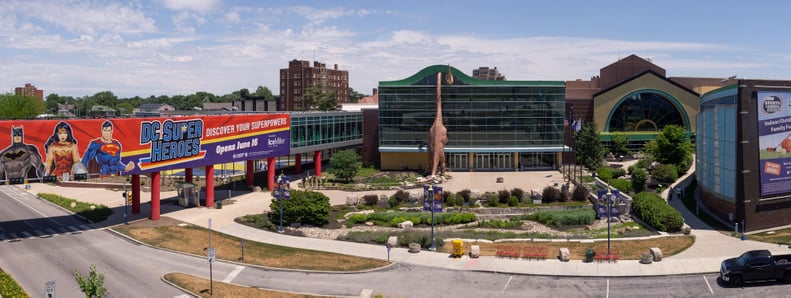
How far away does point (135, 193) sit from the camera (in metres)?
51.0

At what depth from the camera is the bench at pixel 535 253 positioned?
3891 cm

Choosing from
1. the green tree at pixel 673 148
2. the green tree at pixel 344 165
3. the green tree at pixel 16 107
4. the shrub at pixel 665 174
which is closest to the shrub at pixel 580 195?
the shrub at pixel 665 174

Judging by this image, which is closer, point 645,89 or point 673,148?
point 673,148

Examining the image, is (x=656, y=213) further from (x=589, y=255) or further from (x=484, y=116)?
(x=484, y=116)

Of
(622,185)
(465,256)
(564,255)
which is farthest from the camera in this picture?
(622,185)

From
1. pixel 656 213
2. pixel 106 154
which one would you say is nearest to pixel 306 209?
pixel 106 154

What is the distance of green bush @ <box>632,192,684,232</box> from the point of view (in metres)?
46.4

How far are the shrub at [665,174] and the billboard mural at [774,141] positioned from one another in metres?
17.9

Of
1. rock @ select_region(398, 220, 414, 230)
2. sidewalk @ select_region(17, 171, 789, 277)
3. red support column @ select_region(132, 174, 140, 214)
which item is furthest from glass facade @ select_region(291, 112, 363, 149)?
rock @ select_region(398, 220, 414, 230)

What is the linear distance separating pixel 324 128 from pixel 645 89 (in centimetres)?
4740

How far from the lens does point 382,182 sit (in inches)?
2817

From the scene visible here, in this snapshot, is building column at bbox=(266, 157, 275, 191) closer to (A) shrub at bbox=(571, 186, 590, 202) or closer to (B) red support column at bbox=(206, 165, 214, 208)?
(B) red support column at bbox=(206, 165, 214, 208)

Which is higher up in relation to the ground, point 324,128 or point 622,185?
point 324,128

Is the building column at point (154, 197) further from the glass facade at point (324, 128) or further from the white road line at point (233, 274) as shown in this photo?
the glass facade at point (324, 128)
